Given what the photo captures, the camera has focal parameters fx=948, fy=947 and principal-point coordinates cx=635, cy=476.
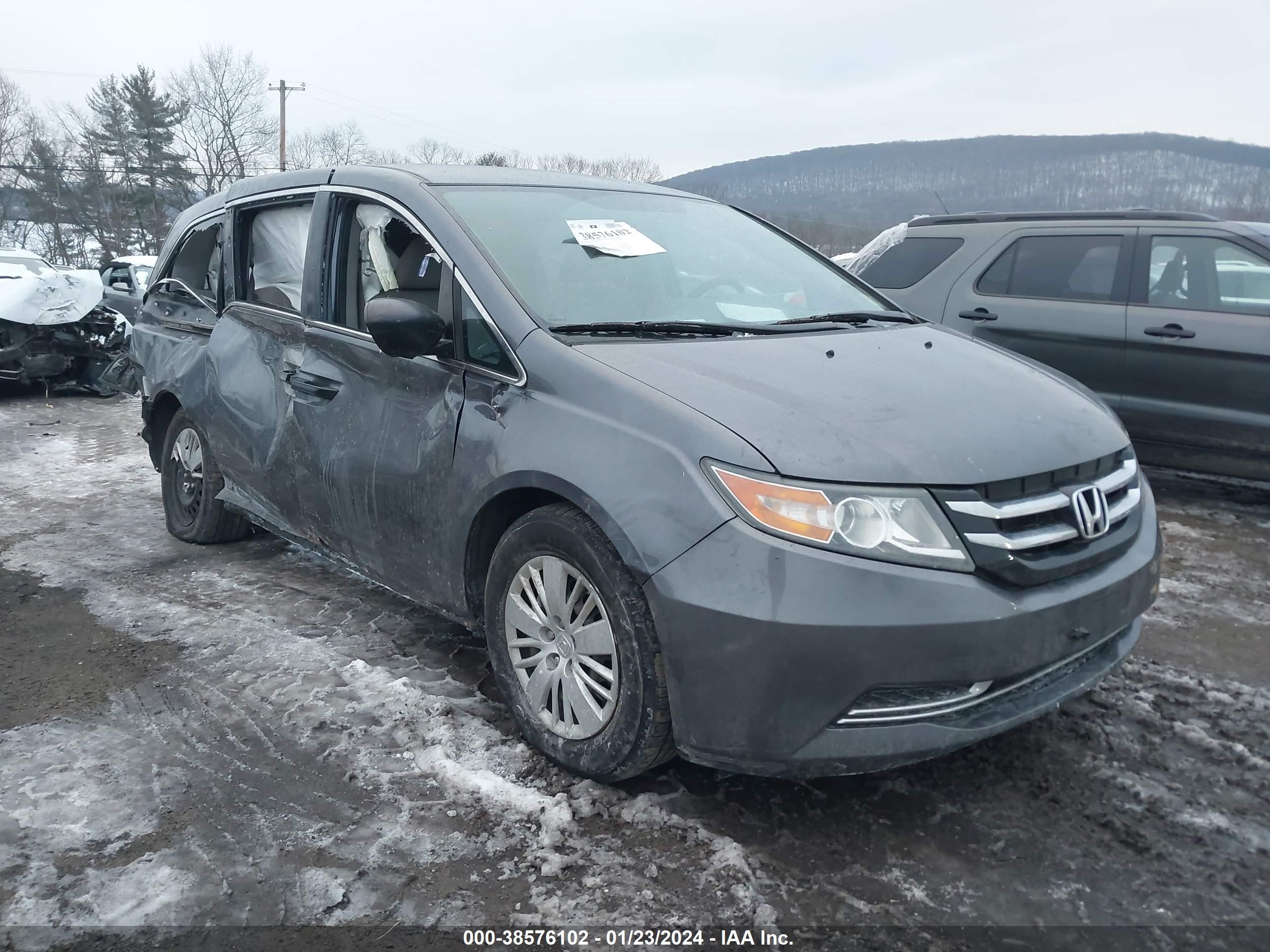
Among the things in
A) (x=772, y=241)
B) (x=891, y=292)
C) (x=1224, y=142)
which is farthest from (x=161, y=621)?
(x=1224, y=142)

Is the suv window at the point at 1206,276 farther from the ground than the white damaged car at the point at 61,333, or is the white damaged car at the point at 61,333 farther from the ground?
the suv window at the point at 1206,276

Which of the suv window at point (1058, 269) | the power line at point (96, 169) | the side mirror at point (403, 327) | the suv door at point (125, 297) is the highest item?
the power line at point (96, 169)

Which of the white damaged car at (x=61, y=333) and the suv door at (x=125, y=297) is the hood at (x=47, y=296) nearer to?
the white damaged car at (x=61, y=333)

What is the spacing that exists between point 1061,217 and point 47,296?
9.55 meters

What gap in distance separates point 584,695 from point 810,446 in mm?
938

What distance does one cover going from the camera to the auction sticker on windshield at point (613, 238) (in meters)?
3.24

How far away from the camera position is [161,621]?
3.93 m

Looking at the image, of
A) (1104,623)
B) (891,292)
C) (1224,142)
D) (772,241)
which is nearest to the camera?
(1104,623)

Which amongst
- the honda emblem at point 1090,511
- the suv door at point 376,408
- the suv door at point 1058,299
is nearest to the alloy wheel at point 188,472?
the suv door at point 376,408

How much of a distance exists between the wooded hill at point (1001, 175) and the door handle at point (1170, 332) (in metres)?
25.1

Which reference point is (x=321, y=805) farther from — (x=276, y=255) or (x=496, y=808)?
(x=276, y=255)

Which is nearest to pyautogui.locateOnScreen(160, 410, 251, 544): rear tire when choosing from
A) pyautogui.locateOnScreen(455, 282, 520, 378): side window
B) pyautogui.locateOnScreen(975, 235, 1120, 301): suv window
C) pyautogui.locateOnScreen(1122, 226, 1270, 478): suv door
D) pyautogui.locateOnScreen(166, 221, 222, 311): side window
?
pyautogui.locateOnScreen(166, 221, 222, 311): side window

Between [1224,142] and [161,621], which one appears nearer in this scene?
[161,621]

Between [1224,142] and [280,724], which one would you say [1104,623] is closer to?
[280,724]
